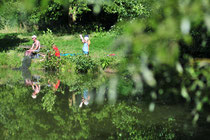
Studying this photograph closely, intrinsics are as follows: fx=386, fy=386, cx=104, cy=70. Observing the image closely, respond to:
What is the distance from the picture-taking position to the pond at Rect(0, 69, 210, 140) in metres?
7.25

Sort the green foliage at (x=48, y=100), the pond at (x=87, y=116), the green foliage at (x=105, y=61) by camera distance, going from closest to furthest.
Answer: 1. the pond at (x=87, y=116)
2. the green foliage at (x=48, y=100)
3. the green foliage at (x=105, y=61)

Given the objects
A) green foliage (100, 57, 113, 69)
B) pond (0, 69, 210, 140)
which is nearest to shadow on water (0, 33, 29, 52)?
green foliage (100, 57, 113, 69)

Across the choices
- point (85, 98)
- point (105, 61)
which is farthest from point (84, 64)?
point (85, 98)

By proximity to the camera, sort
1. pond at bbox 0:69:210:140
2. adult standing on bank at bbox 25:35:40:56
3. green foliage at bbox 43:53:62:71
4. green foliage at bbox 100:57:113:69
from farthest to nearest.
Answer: adult standing on bank at bbox 25:35:40:56 < green foliage at bbox 43:53:62:71 < green foliage at bbox 100:57:113:69 < pond at bbox 0:69:210:140

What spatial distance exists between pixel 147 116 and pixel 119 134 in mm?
1645

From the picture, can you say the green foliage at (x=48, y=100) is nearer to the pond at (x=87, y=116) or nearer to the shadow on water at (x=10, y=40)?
→ the pond at (x=87, y=116)

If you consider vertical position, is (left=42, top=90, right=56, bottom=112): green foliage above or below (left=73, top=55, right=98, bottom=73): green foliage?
below

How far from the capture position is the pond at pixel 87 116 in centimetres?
725

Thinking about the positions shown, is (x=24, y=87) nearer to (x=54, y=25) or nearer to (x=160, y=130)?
(x=160, y=130)

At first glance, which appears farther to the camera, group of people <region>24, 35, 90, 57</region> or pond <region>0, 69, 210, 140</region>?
group of people <region>24, 35, 90, 57</region>

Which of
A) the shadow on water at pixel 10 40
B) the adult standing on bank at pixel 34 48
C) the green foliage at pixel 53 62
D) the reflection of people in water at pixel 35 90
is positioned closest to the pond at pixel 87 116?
the reflection of people in water at pixel 35 90

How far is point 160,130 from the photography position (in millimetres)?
7422

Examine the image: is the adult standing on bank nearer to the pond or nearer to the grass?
the grass

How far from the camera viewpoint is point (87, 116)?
28.5 ft
